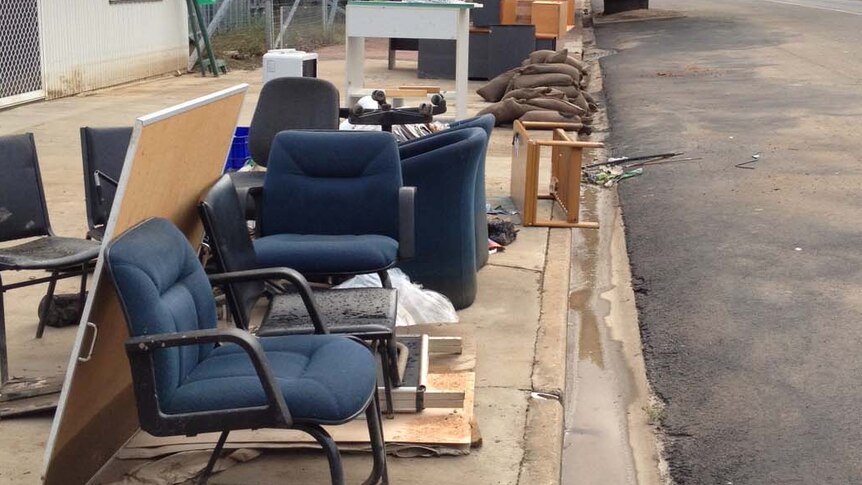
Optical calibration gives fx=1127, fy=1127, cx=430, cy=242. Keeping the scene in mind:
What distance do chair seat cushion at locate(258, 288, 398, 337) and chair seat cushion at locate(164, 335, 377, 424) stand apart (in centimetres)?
39

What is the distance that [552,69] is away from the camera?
47.1ft

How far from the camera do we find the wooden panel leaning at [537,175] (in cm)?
843

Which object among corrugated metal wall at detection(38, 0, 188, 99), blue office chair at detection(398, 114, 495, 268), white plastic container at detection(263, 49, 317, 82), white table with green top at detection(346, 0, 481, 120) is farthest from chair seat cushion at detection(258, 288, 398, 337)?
corrugated metal wall at detection(38, 0, 188, 99)

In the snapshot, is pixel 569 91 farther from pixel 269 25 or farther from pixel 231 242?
pixel 269 25

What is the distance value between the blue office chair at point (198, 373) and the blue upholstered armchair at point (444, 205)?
2453mm

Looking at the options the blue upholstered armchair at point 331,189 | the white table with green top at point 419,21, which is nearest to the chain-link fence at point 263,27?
the white table with green top at point 419,21

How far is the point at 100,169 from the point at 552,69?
29.3ft

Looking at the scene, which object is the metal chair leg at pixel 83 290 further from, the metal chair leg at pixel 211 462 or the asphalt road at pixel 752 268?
the asphalt road at pixel 752 268

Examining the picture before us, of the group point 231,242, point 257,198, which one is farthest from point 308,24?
point 231,242

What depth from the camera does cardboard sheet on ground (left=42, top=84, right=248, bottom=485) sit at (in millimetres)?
3777

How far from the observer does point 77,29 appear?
15.8 meters

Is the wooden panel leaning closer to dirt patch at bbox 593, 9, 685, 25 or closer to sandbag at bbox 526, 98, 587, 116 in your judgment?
sandbag at bbox 526, 98, 587, 116

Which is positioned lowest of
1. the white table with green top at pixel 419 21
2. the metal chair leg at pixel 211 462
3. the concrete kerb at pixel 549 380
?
the concrete kerb at pixel 549 380

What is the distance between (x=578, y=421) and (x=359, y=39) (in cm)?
666
